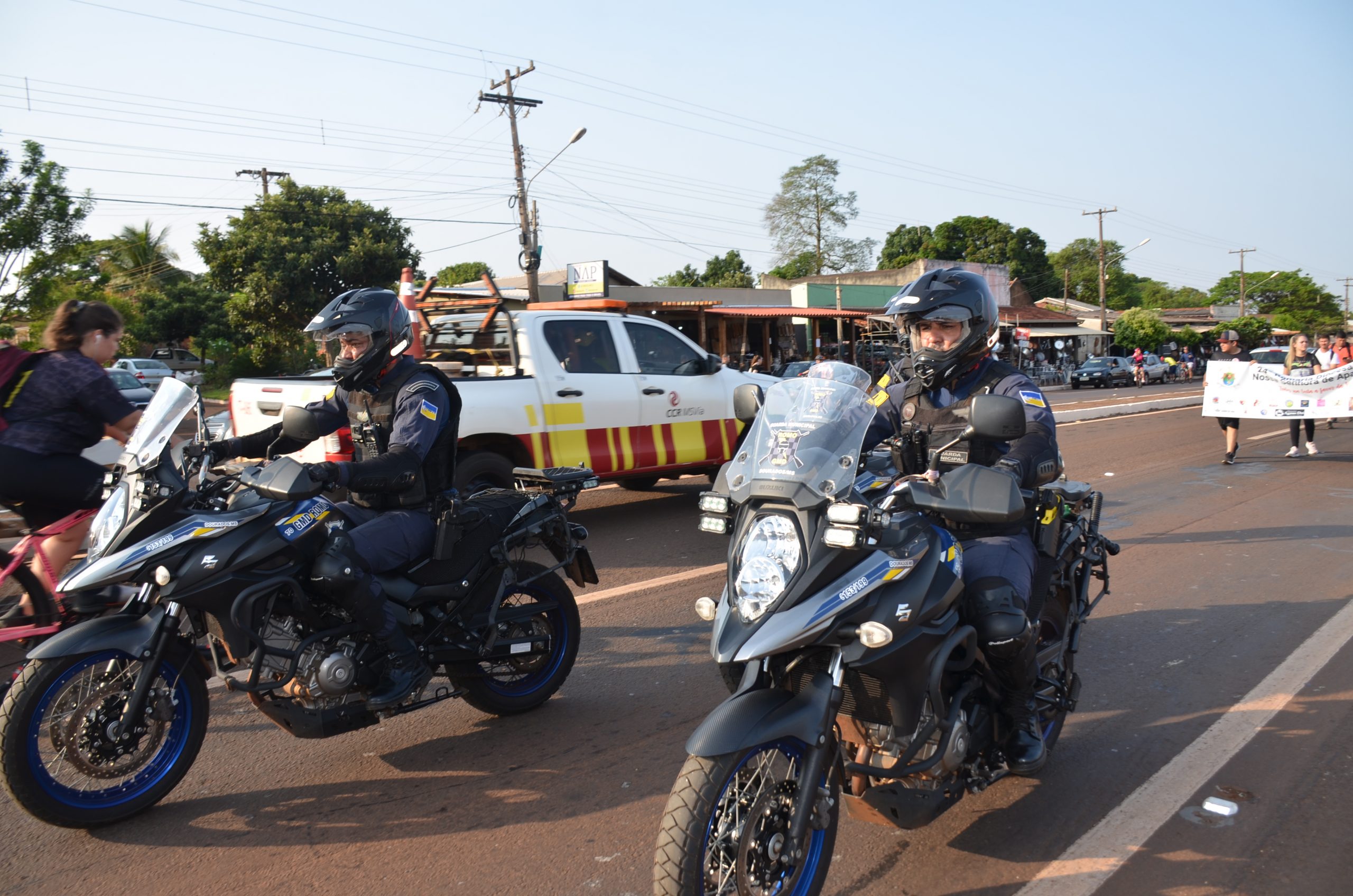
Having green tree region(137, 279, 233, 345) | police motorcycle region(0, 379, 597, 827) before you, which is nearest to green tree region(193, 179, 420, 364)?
green tree region(137, 279, 233, 345)

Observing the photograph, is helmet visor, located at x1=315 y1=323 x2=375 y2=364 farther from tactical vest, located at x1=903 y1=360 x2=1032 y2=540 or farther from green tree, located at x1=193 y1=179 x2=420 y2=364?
green tree, located at x1=193 y1=179 x2=420 y2=364

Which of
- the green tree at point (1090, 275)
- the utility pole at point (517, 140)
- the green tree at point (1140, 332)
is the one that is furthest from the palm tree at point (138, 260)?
the green tree at point (1090, 275)

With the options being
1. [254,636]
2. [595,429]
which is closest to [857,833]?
[254,636]

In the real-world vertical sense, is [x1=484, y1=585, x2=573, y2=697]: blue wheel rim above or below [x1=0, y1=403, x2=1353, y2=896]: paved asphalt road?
above

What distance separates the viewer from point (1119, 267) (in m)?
107

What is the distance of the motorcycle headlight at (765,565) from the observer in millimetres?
2756

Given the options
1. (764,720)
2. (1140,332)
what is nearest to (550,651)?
(764,720)

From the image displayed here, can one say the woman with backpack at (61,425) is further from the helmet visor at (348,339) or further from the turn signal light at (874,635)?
the turn signal light at (874,635)

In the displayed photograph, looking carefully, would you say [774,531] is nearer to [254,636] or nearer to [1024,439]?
[1024,439]

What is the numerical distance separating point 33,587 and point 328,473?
2.34 metres

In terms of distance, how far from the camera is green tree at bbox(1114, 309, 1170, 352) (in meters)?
57.2

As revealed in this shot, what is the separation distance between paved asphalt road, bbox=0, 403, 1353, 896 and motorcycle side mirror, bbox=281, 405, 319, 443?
1.42 meters

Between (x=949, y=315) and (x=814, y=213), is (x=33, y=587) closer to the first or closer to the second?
(x=949, y=315)

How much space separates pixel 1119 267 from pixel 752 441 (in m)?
117
